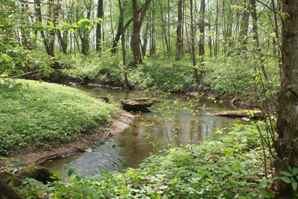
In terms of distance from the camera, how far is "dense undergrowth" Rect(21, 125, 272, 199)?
4621mm

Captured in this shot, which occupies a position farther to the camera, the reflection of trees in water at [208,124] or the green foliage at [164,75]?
the green foliage at [164,75]

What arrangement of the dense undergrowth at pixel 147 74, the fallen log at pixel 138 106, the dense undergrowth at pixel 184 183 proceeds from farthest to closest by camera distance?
1. the dense undergrowth at pixel 147 74
2. the fallen log at pixel 138 106
3. the dense undergrowth at pixel 184 183

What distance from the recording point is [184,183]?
5.11 metres

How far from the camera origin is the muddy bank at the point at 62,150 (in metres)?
9.07

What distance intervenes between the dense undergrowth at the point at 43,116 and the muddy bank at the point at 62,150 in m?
0.22

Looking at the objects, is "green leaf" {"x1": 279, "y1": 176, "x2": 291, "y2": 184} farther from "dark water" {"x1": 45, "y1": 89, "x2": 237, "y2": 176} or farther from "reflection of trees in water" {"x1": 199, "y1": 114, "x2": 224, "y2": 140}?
"reflection of trees in water" {"x1": 199, "y1": 114, "x2": 224, "y2": 140}

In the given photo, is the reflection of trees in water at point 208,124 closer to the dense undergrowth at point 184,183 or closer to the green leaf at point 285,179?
the dense undergrowth at point 184,183

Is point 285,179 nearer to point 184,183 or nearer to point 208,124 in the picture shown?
point 184,183

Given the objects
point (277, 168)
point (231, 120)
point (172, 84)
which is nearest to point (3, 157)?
point (277, 168)

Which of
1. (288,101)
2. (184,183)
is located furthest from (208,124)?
(288,101)

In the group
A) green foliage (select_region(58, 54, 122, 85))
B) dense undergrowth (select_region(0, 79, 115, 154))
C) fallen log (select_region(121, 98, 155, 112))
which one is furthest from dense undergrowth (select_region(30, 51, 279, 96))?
dense undergrowth (select_region(0, 79, 115, 154))

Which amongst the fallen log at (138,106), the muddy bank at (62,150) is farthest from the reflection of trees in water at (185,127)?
the muddy bank at (62,150)

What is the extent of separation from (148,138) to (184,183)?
723cm

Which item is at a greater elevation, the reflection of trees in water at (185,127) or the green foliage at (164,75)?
the green foliage at (164,75)
